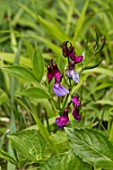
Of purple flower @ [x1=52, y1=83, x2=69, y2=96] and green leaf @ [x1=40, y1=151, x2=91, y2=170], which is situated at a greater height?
purple flower @ [x1=52, y1=83, x2=69, y2=96]

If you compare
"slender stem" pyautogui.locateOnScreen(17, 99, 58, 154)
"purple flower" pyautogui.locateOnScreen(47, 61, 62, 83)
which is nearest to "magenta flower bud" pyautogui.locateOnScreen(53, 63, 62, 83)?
"purple flower" pyautogui.locateOnScreen(47, 61, 62, 83)

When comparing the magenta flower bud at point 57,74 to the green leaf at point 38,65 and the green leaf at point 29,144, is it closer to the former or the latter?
the green leaf at point 38,65

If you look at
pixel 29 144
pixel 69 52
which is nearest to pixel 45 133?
pixel 29 144

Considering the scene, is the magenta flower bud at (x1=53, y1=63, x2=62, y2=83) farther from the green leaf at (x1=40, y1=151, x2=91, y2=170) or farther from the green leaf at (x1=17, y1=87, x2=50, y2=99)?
the green leaf at (x1=40, y1=151, x2=91, y2=170)

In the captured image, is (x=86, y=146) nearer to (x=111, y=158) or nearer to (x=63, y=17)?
(x=111, y=158)

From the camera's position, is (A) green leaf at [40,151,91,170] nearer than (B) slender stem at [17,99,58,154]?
Yes

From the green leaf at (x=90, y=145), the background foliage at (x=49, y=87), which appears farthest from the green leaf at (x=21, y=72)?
the green leaf at (x=90, y=145)

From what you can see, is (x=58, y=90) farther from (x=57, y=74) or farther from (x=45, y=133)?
(x=45, y=133)

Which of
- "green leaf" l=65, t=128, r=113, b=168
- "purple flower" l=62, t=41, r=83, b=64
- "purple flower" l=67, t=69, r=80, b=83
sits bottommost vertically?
"green leaf" l=65, t=128, r=113, b=168
